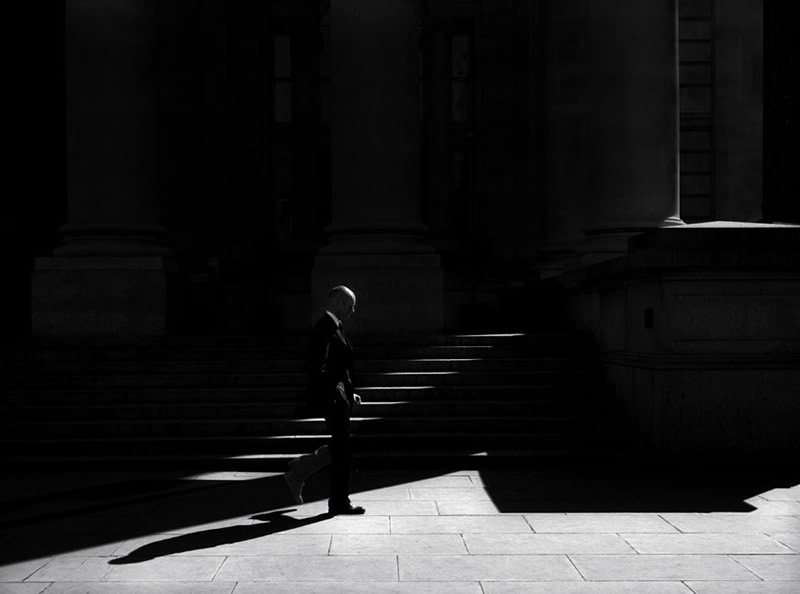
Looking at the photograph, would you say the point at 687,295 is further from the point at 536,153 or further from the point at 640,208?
the point at 536,153

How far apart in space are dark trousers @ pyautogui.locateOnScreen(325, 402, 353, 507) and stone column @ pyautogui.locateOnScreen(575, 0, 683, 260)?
896 cm

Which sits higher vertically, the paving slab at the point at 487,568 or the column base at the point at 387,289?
the column base at the point at 387,289

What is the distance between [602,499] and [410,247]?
24.6ft

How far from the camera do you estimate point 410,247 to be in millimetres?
16172

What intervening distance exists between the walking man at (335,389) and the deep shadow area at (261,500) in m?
0.36

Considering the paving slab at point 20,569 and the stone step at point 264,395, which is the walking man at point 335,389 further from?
the stone step at point 264,395

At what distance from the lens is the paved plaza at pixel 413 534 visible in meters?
6.54

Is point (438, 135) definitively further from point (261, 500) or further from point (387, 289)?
point (261, 500)

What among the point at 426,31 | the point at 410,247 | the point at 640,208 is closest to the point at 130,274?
the point at 410,247

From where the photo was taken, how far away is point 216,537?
7.85 meters

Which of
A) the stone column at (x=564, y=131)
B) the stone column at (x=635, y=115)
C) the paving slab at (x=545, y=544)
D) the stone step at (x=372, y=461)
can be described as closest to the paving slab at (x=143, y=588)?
the paving slab at (x=545, y=544)

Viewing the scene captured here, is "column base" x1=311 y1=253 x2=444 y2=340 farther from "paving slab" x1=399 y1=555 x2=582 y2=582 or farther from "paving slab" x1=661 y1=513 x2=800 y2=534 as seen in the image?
"paving slab" x1=399 y1=555 x2=582 y2=582

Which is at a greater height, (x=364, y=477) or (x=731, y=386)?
(x=731, y=386)

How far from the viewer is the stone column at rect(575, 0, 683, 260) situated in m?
16.3
